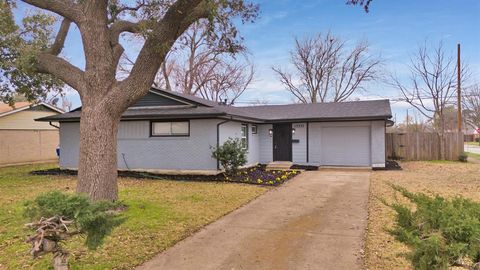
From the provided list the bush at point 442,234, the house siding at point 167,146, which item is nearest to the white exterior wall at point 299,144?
the house siding at point 167,146

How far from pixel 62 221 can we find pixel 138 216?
11.9 feet

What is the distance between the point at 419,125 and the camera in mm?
37375

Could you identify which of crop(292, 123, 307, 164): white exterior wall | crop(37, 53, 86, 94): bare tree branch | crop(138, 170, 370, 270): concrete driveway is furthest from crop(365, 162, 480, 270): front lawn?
crop(37, 53, 86, 94): bare tree branch

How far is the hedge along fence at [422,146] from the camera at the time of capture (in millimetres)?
17438

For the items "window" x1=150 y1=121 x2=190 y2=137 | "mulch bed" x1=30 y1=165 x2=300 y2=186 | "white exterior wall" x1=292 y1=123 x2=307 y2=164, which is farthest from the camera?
"white exterior wall" x1=292 y1=123 x2=307 y2=164

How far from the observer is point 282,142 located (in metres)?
16.4

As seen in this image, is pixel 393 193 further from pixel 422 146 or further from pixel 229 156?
pixel 422 146

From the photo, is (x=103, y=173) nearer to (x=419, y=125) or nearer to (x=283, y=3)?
(x=283, y=3)

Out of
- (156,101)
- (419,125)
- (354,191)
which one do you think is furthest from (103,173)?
(419,125)

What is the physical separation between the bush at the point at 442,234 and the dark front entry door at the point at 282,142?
43.8 feet

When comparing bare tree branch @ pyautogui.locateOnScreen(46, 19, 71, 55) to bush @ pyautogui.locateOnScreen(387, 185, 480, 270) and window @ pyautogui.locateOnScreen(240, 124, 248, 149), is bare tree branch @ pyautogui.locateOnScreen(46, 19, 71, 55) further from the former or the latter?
bush @ pyautogui.locateOnScreen(387, 185, 480, 270)

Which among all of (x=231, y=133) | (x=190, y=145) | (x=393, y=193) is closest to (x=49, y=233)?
(x=393, y=193)

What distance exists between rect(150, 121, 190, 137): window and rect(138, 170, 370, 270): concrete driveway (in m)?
5.42

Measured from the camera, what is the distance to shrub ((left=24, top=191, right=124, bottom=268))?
3.02 metres
